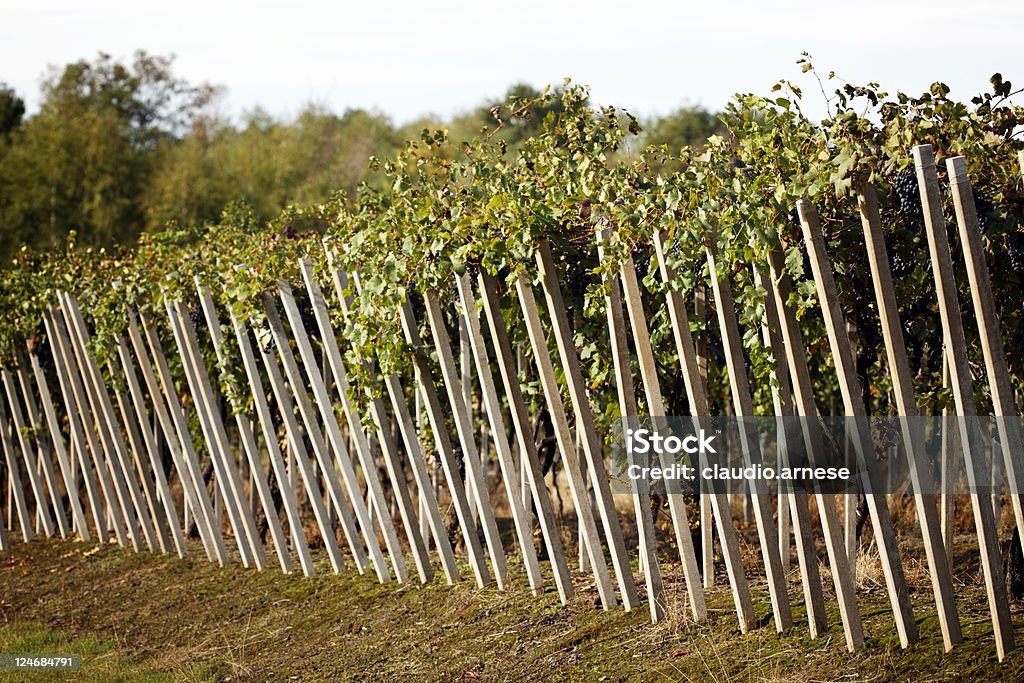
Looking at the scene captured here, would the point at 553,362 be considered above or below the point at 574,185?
below

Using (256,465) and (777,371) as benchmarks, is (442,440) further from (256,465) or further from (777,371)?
(777,371)

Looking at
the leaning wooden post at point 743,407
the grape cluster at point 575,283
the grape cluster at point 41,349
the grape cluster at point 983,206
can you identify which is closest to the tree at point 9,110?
the grape cluster at point 41,349

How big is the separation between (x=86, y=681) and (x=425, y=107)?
41.2 m

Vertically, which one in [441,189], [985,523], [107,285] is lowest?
[985,523]

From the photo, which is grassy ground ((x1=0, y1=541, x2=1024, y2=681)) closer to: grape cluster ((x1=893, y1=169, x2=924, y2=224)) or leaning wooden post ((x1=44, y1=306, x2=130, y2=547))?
leaning wooden post ((x1=44, y1=306, x2=130, y2=547))

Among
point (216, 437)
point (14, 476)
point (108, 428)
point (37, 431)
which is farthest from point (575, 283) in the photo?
point (14, 476)

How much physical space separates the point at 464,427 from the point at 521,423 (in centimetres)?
41

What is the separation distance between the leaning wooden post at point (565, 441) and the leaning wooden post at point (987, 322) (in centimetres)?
164

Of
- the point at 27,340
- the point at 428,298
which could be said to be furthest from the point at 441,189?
the point at 27,340

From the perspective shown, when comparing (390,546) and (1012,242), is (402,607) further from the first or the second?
(1012,242)

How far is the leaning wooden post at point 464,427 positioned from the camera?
15.2ft

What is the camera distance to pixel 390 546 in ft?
17.2

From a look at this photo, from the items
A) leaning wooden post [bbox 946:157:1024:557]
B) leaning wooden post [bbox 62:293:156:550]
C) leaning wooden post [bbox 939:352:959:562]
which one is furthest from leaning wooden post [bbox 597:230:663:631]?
leaning wooden post [bbox 62:293:156:550]

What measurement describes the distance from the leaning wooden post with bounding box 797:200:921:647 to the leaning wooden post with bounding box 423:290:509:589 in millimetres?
1823
